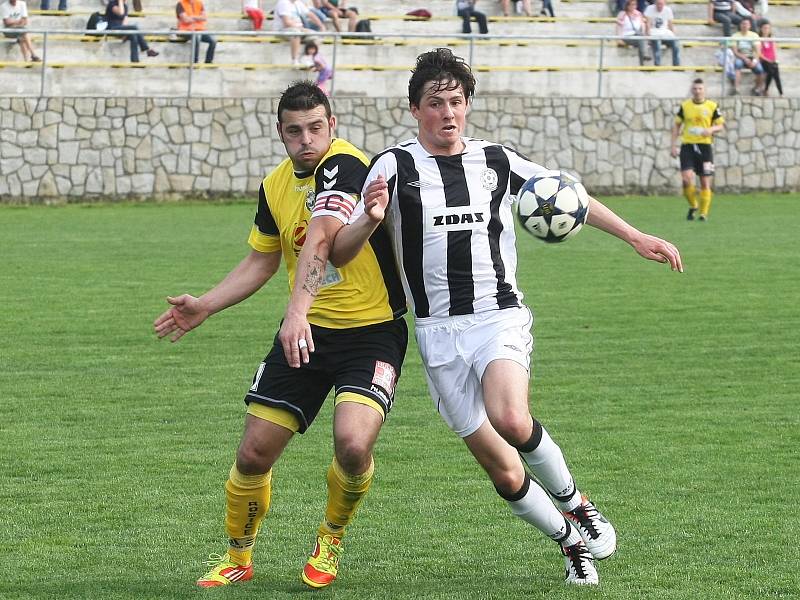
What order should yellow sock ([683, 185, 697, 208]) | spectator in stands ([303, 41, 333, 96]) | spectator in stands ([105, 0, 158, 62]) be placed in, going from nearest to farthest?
yellow sock ([683, 185, 697, 208])
spectator in stands ([105, 0, 158, 62])
spectator in stands ([303, 41, 333, 96])

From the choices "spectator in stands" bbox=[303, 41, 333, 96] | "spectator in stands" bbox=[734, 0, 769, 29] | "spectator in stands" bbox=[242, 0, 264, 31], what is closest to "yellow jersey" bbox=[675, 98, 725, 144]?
"spectator in stands" bbox=[303, 41, 333, 96]

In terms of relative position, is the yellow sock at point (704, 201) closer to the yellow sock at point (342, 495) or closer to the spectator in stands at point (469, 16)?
the spectator in stands at point (469, 16)

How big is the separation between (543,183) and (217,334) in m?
6.57

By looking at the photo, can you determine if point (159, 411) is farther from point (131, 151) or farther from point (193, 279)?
point (131, 151)

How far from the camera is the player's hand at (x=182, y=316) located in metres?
5.63

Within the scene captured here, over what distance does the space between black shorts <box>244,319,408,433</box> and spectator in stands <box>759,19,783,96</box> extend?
23.7 meters

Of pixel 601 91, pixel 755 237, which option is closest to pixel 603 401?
pixel 755 237

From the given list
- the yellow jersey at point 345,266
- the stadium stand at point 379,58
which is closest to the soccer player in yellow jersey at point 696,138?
the stadium stand at point 379,58

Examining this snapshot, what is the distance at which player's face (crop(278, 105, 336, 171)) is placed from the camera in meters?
5.30

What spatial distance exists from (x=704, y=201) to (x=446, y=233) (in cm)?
1743

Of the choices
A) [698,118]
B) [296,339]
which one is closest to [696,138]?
[698,118]

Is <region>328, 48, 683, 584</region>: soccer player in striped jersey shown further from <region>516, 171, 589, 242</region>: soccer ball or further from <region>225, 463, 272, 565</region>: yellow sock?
<region>225, 463, 272, 565</region>: yellow sock

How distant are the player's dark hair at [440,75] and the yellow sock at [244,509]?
5.13 feet

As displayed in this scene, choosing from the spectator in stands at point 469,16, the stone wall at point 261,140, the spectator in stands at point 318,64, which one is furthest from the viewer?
the spectator in stands at point 469,16
